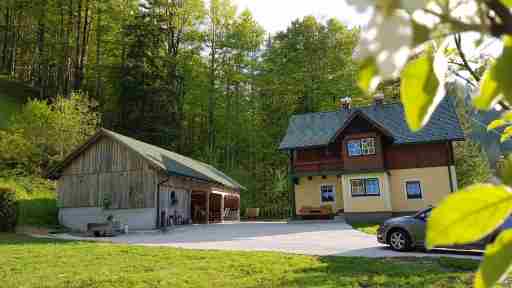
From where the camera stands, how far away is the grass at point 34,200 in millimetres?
22172

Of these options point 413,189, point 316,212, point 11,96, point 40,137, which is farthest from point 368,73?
point 11,96

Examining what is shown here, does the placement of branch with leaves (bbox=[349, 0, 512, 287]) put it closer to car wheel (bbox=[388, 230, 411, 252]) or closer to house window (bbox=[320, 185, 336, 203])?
car wheel (bbox=[388, 230, 411, 252])

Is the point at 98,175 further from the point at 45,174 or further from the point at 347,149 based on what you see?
the point at 347,149

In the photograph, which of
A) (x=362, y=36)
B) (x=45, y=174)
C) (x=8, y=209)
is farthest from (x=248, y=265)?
(x=45, y=174)

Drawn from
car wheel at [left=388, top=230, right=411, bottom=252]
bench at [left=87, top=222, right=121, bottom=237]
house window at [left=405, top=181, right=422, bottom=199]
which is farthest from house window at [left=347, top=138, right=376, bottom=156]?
bench at [left=87, top=222, right=121, bottom=237]

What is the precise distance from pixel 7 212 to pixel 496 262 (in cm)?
2204

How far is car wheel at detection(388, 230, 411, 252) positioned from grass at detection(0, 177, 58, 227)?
19.1 meters

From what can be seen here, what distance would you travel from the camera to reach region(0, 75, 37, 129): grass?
36.1 meters

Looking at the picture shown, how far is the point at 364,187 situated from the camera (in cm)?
2475

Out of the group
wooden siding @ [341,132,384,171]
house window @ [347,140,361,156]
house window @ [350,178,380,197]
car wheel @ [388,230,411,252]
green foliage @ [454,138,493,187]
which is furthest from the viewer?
green foliage @ [454,138,493,187]

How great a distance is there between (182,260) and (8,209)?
13652 millimetres

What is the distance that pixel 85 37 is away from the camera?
44219 mm

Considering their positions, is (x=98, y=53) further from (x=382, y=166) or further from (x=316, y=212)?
(x=382, y=166)

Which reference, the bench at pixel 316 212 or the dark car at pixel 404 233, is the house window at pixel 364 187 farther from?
the dark car at pixel 404 233
